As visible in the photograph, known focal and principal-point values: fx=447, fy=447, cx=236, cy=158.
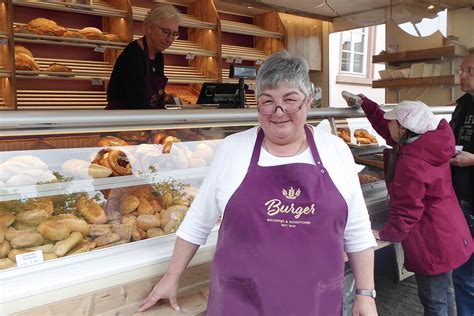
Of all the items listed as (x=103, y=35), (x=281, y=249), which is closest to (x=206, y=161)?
(x=281, y=249)

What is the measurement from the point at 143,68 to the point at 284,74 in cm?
173

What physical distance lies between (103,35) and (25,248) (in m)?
3.79

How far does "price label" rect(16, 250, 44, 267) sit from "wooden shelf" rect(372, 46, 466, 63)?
483 cm

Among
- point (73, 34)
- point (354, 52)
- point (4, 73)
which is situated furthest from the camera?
point (354, 52)

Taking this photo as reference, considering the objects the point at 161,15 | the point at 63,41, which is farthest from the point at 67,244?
the point at 63,41

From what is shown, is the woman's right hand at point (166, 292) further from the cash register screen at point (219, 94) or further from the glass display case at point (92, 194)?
the cash register screen at point (219, 94)

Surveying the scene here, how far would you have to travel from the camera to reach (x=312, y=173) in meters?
1.37

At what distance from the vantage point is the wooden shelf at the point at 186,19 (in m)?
5.14

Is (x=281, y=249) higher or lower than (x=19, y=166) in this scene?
lower

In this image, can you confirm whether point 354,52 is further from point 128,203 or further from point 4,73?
point 128,203

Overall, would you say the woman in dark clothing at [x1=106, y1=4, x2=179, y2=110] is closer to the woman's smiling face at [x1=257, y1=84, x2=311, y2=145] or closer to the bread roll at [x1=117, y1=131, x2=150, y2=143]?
the bread roll at [x1=117, y1=131, x2=150, y2=143]

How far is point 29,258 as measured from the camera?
1.50 meters

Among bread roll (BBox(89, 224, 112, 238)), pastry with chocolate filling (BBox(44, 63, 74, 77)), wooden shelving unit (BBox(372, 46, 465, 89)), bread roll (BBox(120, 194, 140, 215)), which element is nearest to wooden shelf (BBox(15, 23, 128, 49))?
pastry with chocolate filling (BBox(44, 63, 74, 77))

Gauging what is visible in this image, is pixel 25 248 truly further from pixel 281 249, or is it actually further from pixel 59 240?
pixel 281 249
